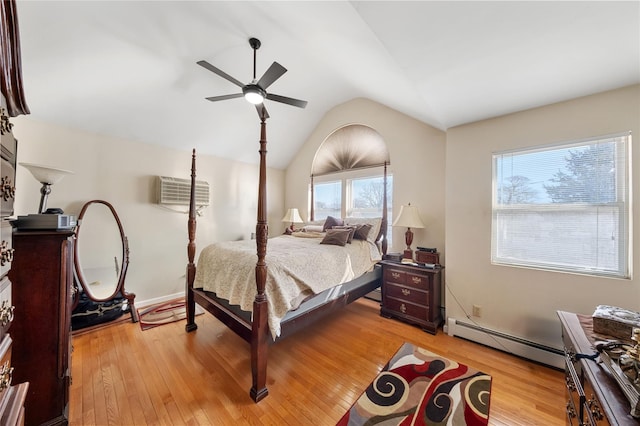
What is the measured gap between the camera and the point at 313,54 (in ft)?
8.83

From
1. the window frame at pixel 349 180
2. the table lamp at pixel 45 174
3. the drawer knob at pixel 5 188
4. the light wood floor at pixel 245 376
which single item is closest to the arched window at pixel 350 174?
the window frame at pixel 349 180

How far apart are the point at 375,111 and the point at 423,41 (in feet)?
7.27

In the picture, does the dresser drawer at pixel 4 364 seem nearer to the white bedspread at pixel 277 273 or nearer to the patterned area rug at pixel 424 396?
the white bedspread at pixel 277 273

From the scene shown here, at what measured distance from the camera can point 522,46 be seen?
1460mm

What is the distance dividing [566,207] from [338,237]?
2.14 m

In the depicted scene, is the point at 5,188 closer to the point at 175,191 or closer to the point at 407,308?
the point at 175,191

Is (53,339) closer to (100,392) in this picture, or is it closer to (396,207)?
(100,392)

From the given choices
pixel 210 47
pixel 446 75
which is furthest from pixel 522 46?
pixel 210 47

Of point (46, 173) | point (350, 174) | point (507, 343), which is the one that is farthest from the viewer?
point (350, 174)

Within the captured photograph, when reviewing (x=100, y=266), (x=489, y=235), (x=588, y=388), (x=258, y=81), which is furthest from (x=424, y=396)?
(x=100, y=266)

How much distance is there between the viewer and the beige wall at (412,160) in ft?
9.93

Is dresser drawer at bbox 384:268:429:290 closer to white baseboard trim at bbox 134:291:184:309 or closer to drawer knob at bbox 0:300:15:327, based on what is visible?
drawer knob at bbox 0:300:15:327

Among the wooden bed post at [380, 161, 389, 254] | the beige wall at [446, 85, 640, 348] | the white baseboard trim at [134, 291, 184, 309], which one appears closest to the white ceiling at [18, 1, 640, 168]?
the beige wall at [446, 85, 640, 348]

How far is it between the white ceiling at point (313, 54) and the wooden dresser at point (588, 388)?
5.53 feet
